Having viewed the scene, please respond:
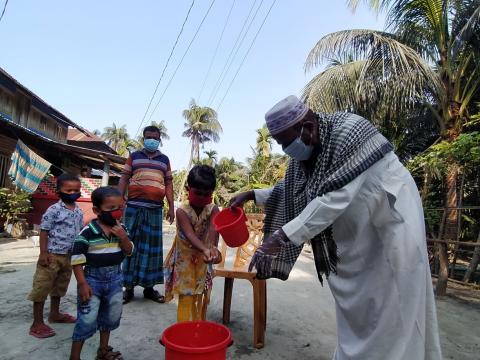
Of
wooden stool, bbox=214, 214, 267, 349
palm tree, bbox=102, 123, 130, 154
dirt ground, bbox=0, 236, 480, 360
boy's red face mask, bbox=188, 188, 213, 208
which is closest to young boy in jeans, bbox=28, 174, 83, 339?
dirt ground, bbox=0, 236, 480, 360

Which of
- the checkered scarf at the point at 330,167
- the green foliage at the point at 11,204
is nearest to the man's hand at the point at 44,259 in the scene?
the checkered scarf at the point at 330,167

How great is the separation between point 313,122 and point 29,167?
26.4 ft

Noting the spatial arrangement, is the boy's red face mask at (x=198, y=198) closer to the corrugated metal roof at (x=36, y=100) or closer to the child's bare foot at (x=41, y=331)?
the child's bare foot at (x=41, y=331)

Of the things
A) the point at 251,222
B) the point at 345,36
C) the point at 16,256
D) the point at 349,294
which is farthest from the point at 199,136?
the point at 349,294

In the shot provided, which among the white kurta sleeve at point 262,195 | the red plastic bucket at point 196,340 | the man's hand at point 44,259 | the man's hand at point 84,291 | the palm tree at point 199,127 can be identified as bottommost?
the red plastic bucket at point 196,340

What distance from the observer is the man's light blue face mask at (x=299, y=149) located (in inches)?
68.8

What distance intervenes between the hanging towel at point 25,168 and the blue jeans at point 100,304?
663 cm

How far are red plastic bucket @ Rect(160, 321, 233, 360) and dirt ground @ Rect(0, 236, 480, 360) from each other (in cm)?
70

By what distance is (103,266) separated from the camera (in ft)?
7.77

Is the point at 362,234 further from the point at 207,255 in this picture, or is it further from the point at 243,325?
the point at 243,325

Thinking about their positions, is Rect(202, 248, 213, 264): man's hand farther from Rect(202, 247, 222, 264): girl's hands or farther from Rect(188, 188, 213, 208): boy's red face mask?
Rect(188, 188, 213, 208): boy's red face mask

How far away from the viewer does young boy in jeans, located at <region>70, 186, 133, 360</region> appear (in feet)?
7.45

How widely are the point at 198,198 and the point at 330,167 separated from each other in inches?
44.3

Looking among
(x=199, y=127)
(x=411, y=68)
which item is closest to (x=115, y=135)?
(x=199, y=127)
